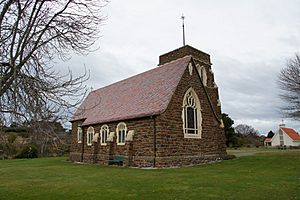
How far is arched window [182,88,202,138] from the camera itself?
69.1ft

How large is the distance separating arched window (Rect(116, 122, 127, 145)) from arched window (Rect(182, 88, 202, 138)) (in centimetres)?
442

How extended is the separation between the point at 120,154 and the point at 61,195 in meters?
11.9

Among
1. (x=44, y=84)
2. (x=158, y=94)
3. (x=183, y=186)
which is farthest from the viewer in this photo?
(x=158, y=94)

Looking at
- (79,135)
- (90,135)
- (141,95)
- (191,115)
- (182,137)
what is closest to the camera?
(182,137)

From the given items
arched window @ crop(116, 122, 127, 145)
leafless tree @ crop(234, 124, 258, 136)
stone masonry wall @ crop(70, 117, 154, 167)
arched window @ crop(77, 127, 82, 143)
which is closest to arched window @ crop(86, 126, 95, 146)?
arched window @ crop(77, 127, 82, 143)

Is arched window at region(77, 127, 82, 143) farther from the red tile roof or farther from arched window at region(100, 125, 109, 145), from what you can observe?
the red tile roof

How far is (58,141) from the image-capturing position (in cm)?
741

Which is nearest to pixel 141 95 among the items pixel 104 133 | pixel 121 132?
pixel 121 132

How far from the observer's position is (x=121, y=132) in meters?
22.0

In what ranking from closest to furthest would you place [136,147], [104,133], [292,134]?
[136,147], [104,133], [292,134]

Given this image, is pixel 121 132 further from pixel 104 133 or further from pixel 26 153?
pixel 26 153

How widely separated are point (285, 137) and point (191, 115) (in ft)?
209

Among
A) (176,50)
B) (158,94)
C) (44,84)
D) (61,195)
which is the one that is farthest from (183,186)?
(176,50)

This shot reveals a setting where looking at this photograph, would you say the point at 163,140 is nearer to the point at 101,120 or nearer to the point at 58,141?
the point at 101,120
